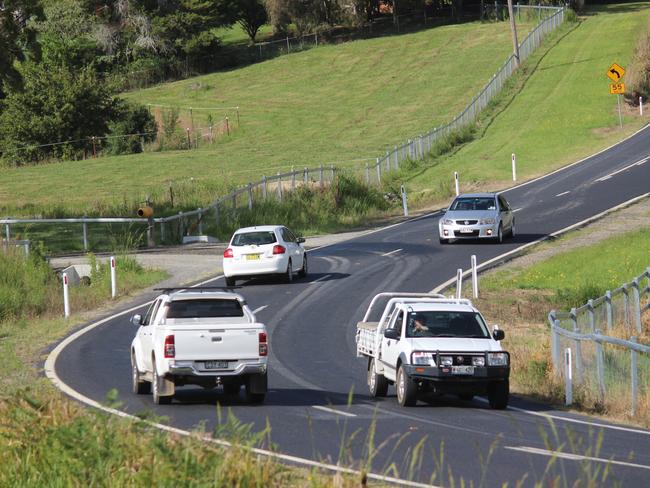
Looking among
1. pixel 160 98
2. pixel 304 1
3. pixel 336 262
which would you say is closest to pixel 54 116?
pixel 160 98

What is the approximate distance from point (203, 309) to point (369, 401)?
2785 mm

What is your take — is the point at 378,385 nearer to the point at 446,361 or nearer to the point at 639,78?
the point at 446,361

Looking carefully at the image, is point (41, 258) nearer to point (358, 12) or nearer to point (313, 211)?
point (313, 211)

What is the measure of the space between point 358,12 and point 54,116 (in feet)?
124

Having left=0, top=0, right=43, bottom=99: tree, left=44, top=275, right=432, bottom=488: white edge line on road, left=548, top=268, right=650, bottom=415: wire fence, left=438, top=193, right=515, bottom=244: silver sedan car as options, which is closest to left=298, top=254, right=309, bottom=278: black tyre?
left=44, top=275, right=432, bottom=488: white edge line on road

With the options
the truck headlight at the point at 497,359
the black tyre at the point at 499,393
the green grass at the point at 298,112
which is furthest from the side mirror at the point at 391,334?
the green grass at the point at 298,112

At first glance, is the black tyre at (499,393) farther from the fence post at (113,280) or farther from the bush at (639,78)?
the bush at (639,78)

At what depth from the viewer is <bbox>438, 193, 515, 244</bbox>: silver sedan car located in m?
40.5

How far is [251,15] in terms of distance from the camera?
121 meters

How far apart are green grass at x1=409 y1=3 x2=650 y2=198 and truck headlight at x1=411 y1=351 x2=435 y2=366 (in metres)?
39.0

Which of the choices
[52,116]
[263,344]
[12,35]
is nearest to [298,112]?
[52,116]

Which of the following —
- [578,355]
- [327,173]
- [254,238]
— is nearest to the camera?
[578,355]

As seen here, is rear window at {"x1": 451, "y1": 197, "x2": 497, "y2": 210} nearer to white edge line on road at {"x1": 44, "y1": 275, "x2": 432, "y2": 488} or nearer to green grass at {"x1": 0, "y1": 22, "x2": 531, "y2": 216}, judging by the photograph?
white edge line on road at {"x1": 44, "y1": 275, "x2": 432, "y2": 488}

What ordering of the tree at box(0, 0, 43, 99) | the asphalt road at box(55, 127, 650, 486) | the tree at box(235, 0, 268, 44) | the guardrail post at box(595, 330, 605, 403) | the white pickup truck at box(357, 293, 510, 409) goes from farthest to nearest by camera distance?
1. the tree at box(235, 0, 268, 44)
2. the tree at box(0, 0, 43, 99)
3. the guardrail post at box(595, 330, 605, 403)
4. the white pickup truck at box(357, 293, 510, 409)
5. the asphalt road at box(55, 127, 650, 486)
